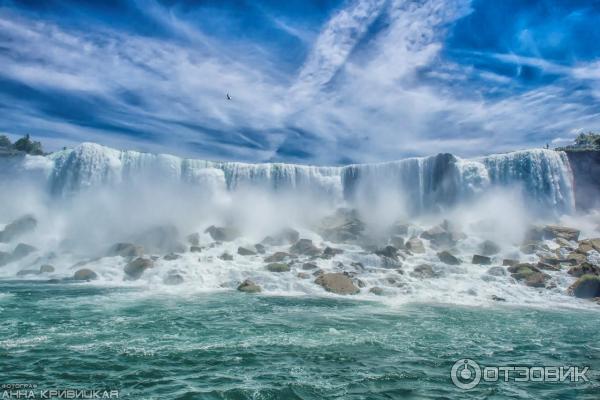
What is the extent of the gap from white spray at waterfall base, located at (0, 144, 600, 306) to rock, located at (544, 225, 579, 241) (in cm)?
76

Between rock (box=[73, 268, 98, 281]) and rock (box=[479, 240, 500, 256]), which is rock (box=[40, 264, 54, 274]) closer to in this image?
rock (box=[73, 268, 98, 281])

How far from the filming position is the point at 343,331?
11.6 meters

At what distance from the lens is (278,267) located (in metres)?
22.6

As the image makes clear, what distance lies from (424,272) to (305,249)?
327 inches

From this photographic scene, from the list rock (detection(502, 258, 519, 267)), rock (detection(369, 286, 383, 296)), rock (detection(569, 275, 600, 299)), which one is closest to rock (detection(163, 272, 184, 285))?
rock (detection(369, 286, 383, 296))

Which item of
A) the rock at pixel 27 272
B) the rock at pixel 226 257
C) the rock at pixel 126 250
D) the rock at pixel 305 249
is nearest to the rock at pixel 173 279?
the rock at pixel 226 257

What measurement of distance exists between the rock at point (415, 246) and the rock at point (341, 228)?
435cm

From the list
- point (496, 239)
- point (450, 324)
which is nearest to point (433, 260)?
point (496, 239)

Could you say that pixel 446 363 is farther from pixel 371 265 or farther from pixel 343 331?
pixel 371 265

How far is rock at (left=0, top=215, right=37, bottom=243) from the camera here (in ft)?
97.1

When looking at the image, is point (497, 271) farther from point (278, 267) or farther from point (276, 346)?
point (276, 346)

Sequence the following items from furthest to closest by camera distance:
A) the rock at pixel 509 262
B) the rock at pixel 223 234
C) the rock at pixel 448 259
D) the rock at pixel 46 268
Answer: the rock at pixel 223 234
the rock at pixel 448 259
the rock at pixel 509 262
the rock at pixel 46 268

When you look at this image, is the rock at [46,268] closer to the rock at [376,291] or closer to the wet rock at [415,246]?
the rock at [376,291]
